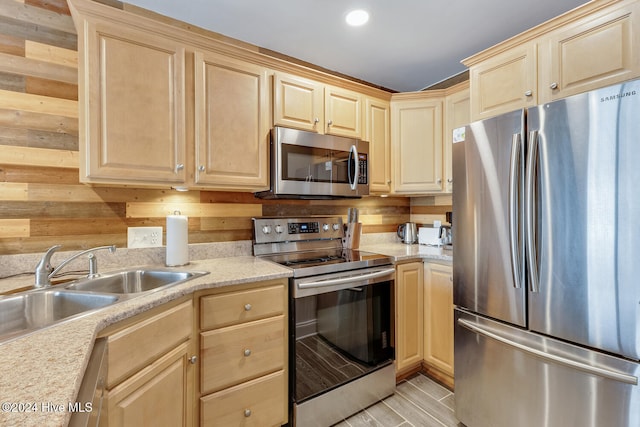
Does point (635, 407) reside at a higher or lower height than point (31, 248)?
lower

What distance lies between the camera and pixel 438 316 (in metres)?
2.07

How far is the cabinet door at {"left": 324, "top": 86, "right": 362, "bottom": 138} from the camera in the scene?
211 cm

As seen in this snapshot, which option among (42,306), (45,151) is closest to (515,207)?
(42,306)

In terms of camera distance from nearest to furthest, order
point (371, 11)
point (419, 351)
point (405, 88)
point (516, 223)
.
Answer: point (516, 223) < point (371, 11) < point (419, 351) < point (405, 88)

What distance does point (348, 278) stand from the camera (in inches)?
69.6

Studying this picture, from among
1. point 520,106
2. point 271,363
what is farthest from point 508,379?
point 520,106

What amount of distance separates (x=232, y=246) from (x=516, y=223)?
1.66 meters

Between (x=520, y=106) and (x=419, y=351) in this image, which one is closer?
(x=520, y=106)

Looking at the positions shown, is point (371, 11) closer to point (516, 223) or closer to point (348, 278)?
point (516, 223)

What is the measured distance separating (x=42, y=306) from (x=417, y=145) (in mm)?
2489

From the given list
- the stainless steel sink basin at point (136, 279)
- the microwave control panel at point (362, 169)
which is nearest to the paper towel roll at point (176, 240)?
the stainless steel sink basin at point (136, 279)

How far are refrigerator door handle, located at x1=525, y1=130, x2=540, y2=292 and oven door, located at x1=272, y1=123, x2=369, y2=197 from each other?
104cm

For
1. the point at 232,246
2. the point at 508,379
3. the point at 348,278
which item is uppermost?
the point at 232,246

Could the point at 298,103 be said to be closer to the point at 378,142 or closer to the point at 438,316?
the point at 378,142
